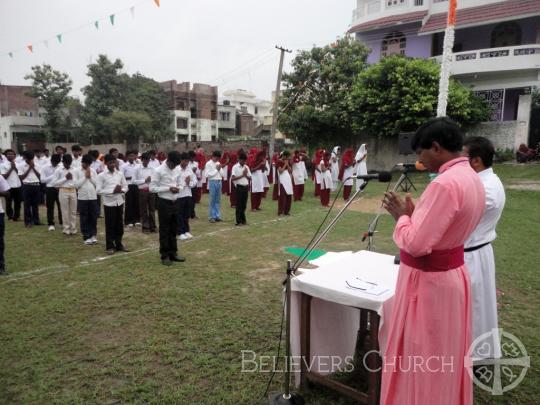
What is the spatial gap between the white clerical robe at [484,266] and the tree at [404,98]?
15.7 m

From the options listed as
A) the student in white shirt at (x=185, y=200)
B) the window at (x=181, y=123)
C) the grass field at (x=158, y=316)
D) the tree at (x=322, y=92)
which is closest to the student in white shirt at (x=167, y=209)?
the grass field at (x=158, y=316)

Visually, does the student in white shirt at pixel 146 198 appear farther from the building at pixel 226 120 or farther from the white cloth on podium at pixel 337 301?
the building at pixel 226 120

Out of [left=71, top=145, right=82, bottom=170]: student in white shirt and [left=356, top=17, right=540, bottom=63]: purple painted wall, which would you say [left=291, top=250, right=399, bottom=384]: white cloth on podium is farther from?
[left=356, top=17, right=540, bottom=63]: purple painted wall

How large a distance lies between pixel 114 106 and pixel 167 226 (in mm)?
33486

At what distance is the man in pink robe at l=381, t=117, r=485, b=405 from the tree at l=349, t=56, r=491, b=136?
16.9 metres

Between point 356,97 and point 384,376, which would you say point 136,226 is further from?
point 356,97

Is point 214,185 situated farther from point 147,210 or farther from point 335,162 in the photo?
point 335,162

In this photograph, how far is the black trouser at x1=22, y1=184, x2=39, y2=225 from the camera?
988cm

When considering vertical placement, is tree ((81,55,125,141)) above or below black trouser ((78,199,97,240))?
above

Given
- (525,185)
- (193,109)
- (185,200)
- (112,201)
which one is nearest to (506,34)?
(525,185)

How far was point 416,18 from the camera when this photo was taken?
22172 mm

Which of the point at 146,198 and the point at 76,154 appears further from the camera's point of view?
the point at 76,154

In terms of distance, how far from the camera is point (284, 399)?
2795mm

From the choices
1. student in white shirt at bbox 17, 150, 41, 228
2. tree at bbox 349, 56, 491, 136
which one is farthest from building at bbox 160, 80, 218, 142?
student in white shirt at bbox 17, 150, 41, 228
